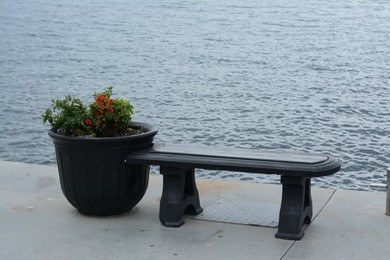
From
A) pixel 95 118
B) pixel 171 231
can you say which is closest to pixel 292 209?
pixel 171 231

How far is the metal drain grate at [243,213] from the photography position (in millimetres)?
7164

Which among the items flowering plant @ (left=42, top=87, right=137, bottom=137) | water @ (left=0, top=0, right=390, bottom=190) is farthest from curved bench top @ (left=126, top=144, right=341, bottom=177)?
water @ (left=0, top=0, right=390, bottom=190)

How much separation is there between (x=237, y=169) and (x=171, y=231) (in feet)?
2.51

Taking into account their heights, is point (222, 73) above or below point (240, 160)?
below

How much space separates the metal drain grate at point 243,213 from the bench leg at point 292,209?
1.06ft

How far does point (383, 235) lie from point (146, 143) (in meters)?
2.09

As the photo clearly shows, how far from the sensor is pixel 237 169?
22.0 feet

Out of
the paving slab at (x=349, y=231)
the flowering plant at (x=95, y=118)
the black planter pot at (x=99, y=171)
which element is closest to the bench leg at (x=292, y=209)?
the paving slab at (x=349, y=231)

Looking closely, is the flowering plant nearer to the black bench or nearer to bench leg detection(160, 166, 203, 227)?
the black bench

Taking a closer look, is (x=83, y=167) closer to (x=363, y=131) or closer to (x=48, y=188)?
(x=48, y=188)

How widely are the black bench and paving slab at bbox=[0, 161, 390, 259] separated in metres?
0.14

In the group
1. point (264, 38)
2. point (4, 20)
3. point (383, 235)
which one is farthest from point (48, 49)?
point (383, 235)

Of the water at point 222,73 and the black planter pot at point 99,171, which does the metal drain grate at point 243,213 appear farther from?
A: the water at point 222,73

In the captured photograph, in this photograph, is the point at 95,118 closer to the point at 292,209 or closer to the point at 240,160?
the point at 240,160
